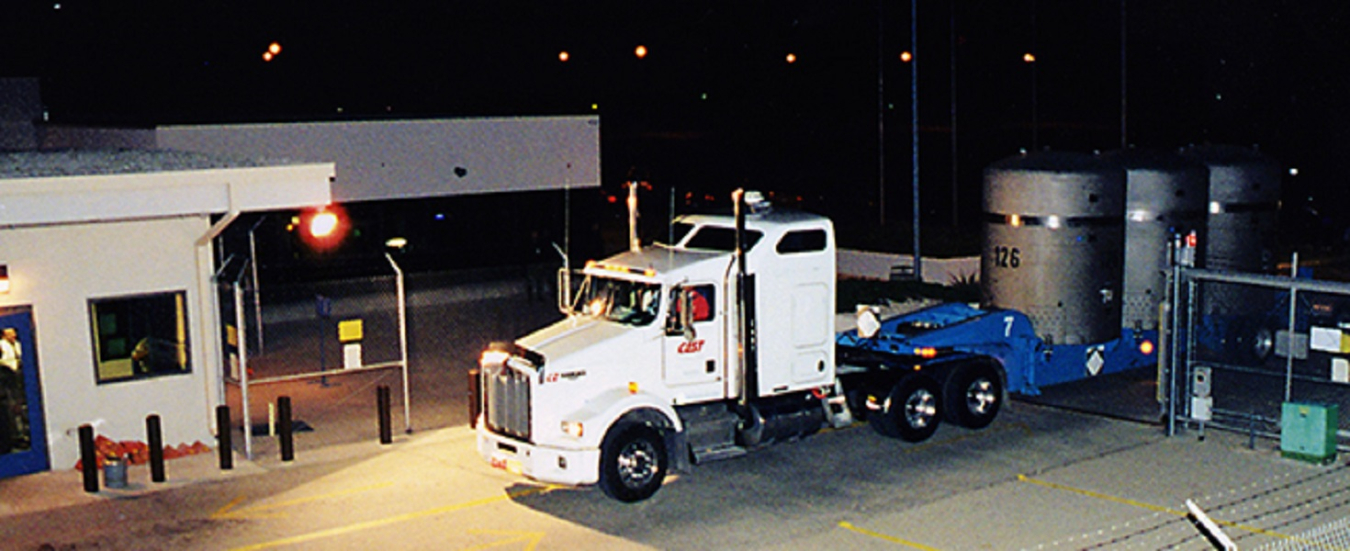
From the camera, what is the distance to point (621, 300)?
1599cm

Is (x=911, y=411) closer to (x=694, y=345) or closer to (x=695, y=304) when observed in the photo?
(x=694, y=345)

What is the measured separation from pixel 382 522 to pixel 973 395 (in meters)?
8.38

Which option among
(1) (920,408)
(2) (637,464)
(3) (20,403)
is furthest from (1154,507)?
(3) (20,403)

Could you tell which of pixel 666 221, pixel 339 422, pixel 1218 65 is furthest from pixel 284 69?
pixel 1218 65

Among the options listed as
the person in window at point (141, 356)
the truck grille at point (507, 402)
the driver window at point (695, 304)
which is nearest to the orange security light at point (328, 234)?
the person in window at point (141, 356)

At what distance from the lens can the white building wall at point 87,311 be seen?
1680cm

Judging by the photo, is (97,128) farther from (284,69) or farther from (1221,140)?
(1221,140)

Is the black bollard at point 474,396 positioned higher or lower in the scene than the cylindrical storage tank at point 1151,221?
lower

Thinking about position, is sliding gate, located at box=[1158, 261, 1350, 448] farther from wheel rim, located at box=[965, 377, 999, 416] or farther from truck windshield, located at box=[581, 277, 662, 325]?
truck windshield, located at box=[581, 277, 662, 325]

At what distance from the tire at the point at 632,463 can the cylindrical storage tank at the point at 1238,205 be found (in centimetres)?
1222

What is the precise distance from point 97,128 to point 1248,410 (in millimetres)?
26129

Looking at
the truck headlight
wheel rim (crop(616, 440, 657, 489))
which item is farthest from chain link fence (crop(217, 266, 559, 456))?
wheel rim (crop(616, 440, 657, 489))

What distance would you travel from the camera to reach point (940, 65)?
69.0m

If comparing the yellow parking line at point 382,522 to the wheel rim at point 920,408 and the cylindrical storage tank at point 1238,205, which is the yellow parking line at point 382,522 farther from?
the cylindrical storage tank at point 1238,205
